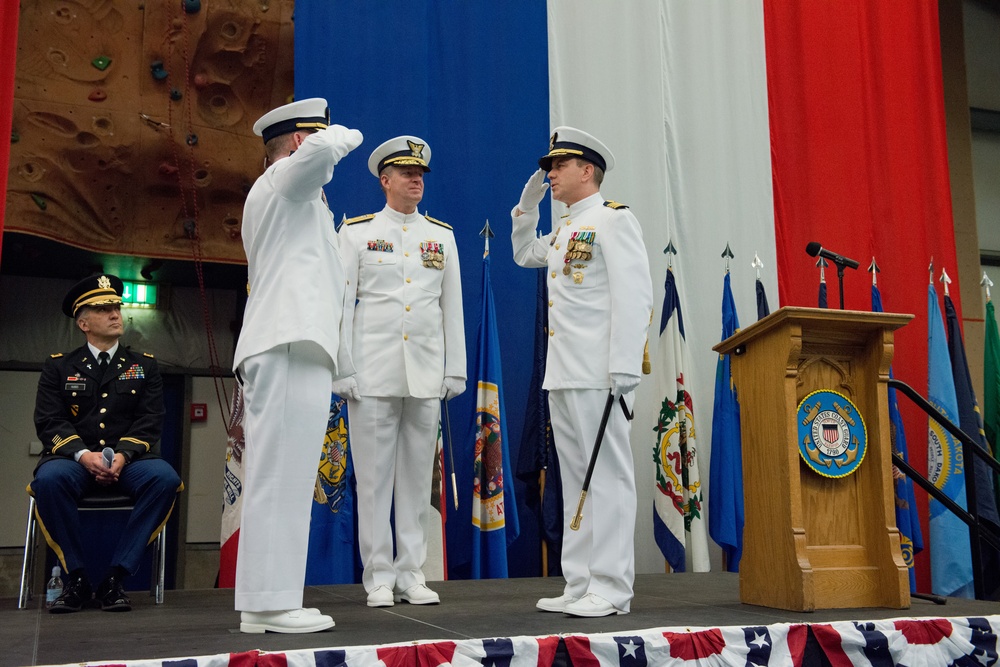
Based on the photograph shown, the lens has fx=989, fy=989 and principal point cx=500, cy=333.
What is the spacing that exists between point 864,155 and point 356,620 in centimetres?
453

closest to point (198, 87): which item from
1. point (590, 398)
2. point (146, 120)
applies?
point (146, 120)

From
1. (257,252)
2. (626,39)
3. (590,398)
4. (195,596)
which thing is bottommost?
(195,596)

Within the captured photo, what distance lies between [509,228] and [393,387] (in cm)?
200

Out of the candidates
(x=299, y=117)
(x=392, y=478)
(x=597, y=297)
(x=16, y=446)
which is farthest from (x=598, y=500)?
(x=16, y=446)

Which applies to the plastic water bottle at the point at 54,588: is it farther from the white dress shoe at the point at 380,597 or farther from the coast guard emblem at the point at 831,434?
the coast guard emblem at the point at 831,434

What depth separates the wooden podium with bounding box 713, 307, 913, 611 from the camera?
3.02 m

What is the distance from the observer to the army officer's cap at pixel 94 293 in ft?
12.1

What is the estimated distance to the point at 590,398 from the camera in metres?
3.10

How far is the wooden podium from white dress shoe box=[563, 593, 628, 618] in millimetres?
541

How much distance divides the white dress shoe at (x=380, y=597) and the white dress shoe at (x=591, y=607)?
63 cm

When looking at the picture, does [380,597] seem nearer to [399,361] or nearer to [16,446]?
[399,361]

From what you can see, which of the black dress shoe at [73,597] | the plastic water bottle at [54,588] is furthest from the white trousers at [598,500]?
the plastic water bottle at [54,588]

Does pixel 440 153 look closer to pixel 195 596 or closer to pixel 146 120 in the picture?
pixel 146 120

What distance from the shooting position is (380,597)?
3238 mm
